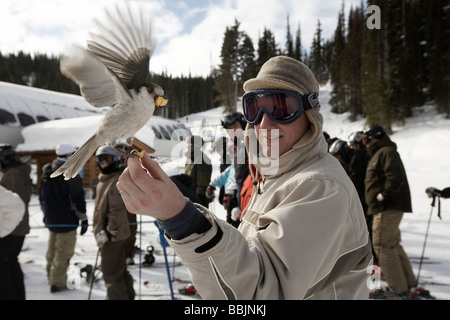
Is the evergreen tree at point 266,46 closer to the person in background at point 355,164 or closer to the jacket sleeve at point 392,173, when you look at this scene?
the jacket sleeve at point 392,173

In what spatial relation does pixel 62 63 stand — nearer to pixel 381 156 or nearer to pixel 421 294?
pixel 381 156

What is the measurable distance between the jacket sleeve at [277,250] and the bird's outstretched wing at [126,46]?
0.46 m

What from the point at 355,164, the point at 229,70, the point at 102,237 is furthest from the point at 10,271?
the point at 355,164

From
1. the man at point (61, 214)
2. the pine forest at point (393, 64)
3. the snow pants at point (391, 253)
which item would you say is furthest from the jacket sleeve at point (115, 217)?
the pine forest at point (393, 64)

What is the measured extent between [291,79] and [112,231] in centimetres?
378

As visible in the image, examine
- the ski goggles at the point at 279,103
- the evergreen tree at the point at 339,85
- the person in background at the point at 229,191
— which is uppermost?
the evergreen tree at the point at 339,85

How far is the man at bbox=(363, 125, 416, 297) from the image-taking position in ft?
15.8

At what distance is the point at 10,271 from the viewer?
3.63 m

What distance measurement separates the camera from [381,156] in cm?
505

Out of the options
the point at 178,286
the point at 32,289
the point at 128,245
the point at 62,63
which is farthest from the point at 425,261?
the point at 32,289

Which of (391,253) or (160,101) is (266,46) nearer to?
(160,101)

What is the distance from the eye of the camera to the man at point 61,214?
493 cm

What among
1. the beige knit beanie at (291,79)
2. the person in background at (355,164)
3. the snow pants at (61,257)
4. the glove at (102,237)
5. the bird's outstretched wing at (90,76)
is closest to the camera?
the bird's outstretched wing at (90,76)

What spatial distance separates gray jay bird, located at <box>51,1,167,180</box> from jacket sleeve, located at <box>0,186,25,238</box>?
3.18m
